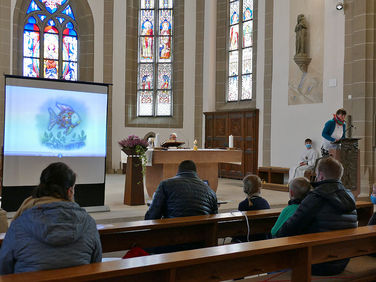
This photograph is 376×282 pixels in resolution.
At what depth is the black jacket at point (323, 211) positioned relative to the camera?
3.37m

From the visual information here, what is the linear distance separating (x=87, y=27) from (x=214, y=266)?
13.2m

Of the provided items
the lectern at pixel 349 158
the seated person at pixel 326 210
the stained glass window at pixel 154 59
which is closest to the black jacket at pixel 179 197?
the seated person at pixel 326 210

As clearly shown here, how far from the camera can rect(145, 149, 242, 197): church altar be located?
8334 mm

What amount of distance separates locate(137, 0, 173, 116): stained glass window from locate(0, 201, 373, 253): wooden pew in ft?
36.2

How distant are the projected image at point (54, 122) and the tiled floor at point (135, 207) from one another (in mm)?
964

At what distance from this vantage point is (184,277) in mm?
2627

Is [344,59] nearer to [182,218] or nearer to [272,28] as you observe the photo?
[272,28]

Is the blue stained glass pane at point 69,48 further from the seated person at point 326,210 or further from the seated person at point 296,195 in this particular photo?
the seated person at point 326,210

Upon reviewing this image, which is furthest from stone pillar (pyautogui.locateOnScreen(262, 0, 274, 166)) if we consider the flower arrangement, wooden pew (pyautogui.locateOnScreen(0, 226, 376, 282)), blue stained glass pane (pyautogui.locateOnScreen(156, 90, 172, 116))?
wooden pew (pyautogui.locateOnScreen(0, 226, 376, 282))

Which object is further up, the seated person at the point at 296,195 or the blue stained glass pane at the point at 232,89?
the blue stained glass pane at the point at 232,89

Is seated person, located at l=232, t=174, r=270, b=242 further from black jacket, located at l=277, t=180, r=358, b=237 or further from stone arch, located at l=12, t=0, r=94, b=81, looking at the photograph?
stone arch, located at l=12, t=0, r=94, b=81

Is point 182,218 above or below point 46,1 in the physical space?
below

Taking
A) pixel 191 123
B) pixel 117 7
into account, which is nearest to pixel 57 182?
pixel 191 123

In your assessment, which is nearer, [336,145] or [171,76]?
[336,145]
